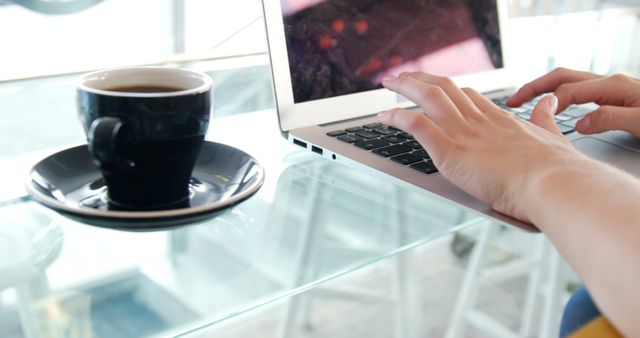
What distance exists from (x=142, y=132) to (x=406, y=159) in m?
0.28

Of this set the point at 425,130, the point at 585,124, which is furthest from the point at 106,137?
the point at 585,124

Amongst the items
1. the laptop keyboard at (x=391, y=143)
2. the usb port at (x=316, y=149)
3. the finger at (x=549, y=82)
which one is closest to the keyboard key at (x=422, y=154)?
the laptop keyboard at (x=391, y=143)

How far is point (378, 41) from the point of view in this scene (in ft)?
2.71

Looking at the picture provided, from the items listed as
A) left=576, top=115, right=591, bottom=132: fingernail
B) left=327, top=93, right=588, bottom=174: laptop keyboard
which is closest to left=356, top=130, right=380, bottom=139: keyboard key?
left=327, top=93, right=588, bottom=174: laptop keyboard

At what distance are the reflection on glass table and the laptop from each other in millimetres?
40

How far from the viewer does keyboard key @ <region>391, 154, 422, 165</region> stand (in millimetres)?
649

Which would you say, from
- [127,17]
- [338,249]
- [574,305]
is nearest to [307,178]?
[338,249]

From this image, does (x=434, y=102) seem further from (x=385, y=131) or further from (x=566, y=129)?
(x=566, y=129)

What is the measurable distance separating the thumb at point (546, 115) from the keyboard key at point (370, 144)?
156mm

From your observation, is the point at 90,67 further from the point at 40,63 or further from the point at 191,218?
the point at 191,218

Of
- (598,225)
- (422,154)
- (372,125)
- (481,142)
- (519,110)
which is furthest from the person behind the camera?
(519,110)

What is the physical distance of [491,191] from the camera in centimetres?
54

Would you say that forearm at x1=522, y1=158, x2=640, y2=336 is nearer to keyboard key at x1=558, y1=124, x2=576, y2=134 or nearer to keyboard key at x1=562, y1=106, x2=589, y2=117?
keyboard key at x1=558, y1=124, x2=576, y2=134

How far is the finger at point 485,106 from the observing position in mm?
623
